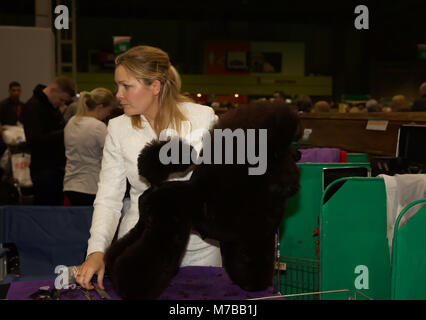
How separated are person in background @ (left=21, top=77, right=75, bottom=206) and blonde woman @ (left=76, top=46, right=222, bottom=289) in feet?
8.60

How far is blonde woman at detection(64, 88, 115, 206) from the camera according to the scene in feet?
12.4

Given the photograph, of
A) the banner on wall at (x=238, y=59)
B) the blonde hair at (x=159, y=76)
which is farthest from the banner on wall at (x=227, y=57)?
the blonde hair at (x=159, y=76)

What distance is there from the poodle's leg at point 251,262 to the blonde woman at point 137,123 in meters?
0.43

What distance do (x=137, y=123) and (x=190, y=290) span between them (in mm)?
612

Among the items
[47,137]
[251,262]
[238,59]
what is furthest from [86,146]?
[238,59]

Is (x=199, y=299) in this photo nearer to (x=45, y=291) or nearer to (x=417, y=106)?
(x=45, y=291)

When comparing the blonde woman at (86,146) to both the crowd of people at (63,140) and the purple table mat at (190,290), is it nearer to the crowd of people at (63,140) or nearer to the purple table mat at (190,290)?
the crowd of people at (63,140)

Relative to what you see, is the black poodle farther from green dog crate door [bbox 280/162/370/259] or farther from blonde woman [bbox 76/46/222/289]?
green dog crate door [bbox 280/162/370/259]

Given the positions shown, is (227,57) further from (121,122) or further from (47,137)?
(121,122)

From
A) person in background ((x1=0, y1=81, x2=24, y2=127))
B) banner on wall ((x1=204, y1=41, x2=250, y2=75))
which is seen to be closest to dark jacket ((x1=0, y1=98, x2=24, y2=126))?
person in background ((x1=0, y1=81, x2=24, y2=127))

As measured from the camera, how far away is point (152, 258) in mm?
1218

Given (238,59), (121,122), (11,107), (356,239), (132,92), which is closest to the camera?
(132,92)

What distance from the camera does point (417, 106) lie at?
597 centimetres

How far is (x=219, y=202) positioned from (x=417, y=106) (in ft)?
17.9
